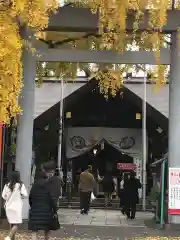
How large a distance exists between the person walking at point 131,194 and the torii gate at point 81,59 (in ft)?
→ 10.5

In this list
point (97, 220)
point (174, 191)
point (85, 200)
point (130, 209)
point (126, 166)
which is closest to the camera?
point (174, 191)

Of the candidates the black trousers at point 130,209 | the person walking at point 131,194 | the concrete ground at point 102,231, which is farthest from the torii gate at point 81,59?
the black trousers at point 130,209

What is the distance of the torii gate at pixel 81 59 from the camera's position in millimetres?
10797

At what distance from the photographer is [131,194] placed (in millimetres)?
13891

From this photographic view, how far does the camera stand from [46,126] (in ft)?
66.6

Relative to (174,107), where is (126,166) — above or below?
below

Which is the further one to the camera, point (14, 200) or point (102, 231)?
point (102, 231)

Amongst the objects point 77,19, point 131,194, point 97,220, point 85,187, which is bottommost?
point 97,220

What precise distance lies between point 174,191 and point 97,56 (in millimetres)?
3584

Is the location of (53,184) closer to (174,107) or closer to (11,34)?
(11,34)

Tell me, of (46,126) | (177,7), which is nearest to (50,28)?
(177,7)

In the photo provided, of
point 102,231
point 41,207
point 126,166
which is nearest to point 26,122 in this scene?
point 102,231

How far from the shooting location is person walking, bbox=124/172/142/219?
1384 cm

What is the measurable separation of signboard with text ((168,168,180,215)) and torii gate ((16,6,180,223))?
267mm
